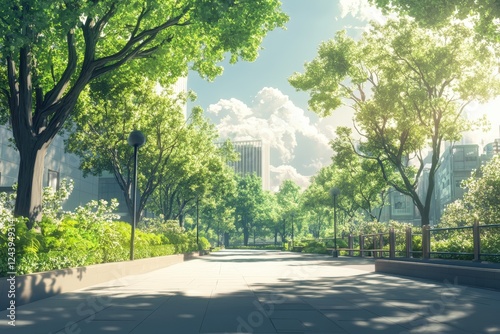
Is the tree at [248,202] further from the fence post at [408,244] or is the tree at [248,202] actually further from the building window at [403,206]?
the fence post at [408,244]

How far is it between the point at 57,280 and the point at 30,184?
501 centimetres

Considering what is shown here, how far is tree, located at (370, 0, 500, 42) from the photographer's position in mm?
16297

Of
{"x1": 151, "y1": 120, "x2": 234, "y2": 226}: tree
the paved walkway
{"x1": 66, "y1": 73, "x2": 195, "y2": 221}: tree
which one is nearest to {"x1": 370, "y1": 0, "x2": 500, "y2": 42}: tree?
the paved walkway

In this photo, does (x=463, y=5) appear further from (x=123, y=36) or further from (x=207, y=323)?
(x=207, y=323)

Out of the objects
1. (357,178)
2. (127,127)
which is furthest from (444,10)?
(357,178)

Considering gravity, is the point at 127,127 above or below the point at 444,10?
below

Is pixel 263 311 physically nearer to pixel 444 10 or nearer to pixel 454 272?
pixel 454 272

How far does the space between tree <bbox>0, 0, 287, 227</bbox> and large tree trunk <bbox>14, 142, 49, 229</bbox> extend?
0.03 m

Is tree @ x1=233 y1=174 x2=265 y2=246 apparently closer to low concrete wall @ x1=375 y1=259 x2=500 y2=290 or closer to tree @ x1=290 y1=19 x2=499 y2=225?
A: tree @ x1=290 y1=19 x2=499 y2=225

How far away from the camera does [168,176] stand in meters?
36.6

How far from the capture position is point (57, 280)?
1005 centimetres

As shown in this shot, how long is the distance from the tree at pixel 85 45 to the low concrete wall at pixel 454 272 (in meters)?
9.31

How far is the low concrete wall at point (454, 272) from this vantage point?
37.7 ft

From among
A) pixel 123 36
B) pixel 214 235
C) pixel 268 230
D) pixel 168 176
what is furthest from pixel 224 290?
pixel 214 235
